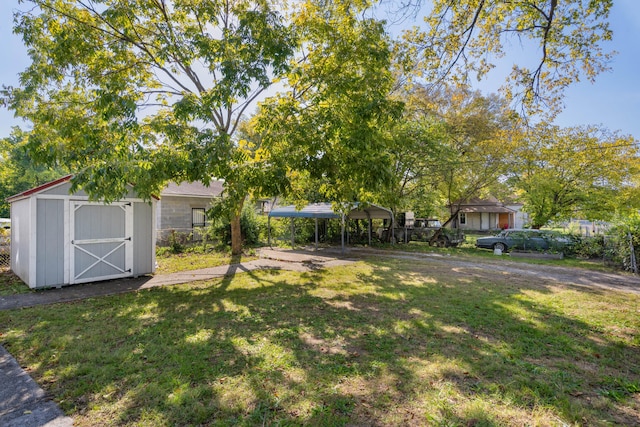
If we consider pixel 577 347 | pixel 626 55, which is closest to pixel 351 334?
pixel 577 347

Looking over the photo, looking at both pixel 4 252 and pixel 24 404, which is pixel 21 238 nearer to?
pixel 4 252

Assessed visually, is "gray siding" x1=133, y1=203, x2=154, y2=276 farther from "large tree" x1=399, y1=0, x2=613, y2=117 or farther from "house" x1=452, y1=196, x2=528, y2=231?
"house" x1=452, y1=196, x2=528, y2=231

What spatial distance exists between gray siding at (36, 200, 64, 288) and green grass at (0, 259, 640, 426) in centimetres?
175

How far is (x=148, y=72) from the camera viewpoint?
951cm

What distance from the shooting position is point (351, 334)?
15.1 feet

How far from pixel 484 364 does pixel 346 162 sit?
483 cm

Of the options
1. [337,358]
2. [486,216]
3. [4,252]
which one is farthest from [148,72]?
[486,216]

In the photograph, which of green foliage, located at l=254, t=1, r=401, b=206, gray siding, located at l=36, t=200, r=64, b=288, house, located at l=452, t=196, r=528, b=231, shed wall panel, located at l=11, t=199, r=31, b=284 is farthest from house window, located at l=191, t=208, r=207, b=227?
house, located at l=452, t=196, r=528, b=231

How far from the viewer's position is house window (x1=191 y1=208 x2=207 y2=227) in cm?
1723

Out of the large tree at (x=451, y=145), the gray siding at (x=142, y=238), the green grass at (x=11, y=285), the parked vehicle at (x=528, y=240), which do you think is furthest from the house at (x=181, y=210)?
the parked vehicle at (x=528, y=240)

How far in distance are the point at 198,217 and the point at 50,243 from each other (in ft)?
34.3

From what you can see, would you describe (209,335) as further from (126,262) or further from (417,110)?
(417,110)

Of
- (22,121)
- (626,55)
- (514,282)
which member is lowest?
(514,282)

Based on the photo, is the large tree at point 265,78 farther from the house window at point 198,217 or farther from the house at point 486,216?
the house at point 486,216
